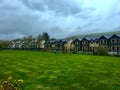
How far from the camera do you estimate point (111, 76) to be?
24688 millimetres

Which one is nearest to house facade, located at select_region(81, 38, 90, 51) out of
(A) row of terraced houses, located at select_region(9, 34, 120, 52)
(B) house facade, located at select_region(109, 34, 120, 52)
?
(A) row of terraced houses, located at select_region(9, 34, 120, 52)

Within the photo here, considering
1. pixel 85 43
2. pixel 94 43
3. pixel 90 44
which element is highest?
pixel 85 43

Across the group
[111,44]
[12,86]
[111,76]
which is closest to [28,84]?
[111,76]

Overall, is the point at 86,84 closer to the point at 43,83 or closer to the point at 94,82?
the point at 94,82

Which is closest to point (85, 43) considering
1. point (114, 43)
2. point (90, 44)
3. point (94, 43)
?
point (90, 44)

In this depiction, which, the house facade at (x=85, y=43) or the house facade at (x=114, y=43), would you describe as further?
the house facade at (x=85, y=43)

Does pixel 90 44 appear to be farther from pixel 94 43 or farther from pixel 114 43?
pixel 114 43

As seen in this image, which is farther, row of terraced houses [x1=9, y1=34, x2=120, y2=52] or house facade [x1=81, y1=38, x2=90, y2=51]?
house facade [x1=81, y1=38, x2=90, y2=51]

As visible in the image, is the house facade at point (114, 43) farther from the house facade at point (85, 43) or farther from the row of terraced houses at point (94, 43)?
the house facade at point (85, 43)

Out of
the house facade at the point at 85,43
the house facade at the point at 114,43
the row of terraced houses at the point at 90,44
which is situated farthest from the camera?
the house facade at the point at 85,43

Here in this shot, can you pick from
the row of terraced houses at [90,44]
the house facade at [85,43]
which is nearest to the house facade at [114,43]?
the row of terraced houses at [90,44]

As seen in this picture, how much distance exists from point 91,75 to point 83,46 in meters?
84.8

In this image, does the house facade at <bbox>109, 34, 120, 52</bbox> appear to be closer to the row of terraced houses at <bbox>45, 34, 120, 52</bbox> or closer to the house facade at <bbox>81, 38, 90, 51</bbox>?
the row of terraced houses at <bbox>45, 34, 120, 52</bbox>

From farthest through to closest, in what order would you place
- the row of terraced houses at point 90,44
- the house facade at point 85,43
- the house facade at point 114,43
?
1. the house facade at point 85,43
2. the row of terraced houses at point 90,44
3. the house facade at point 114,43
